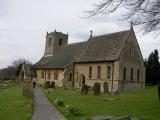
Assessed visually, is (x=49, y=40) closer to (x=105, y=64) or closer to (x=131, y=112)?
(x=105, y=64)

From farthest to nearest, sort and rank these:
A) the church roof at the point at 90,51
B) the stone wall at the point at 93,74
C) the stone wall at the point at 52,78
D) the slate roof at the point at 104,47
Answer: the stone wall at the point at 52,78, the church roof at the point at 90,51, the slate roof at the point at 104,47, the stone wall at the point at 93,74

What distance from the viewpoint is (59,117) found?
59.3 feet

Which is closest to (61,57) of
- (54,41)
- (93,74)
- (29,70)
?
(54,41)

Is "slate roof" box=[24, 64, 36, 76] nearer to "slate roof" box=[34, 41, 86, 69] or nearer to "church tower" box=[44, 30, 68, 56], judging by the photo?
"slate roof" box=[34, 41, 86, 69]

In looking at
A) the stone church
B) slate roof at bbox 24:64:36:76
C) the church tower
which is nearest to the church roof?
the stone church

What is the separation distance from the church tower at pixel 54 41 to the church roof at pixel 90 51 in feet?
3.79

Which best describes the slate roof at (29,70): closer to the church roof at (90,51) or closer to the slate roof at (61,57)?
the slate roof at (61,57)

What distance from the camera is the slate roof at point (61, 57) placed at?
186ft

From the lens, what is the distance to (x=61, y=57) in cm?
6103

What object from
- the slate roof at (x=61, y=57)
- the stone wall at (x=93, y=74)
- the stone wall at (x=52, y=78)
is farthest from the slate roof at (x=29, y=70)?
the stone wall at (x=93, y=74)

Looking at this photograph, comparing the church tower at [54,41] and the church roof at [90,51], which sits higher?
the church tower at [54,41]

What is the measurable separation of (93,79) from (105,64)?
3.86 m

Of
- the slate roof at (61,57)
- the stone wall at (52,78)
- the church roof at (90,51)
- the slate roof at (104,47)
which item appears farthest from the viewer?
the slate roof at (61,57)

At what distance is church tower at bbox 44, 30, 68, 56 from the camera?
223 ft
